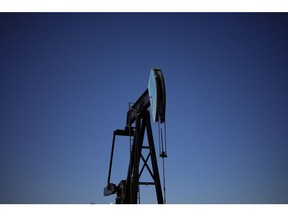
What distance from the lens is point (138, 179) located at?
873 cm

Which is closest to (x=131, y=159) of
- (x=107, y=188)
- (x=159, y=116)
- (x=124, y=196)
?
(x=124, y=196)

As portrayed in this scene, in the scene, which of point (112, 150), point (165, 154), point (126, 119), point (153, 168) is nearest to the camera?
point (165, 154)

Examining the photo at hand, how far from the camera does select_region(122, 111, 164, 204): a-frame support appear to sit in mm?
8555

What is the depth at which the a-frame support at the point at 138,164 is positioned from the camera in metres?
8.55

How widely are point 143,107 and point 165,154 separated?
2.02 meters

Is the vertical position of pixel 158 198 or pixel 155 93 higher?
pixel 155 93

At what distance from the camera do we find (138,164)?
8867 mm

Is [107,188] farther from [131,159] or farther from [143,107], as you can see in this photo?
[143,107]

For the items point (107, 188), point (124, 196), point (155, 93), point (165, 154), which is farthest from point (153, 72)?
point (107, 188)

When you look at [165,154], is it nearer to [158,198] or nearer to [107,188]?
[158,198]

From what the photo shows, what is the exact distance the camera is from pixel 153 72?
834cm

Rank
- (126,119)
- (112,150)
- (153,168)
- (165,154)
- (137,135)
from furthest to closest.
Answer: (112,150) → (126,119) → (137,135) → (153,168) → (165,154)

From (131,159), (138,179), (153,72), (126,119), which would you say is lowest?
(138,179)

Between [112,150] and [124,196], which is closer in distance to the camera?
[124,196]
